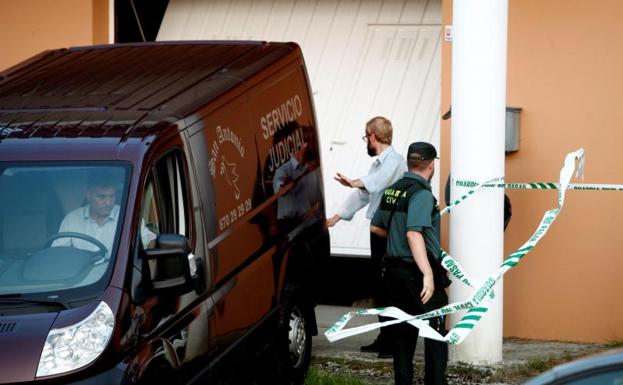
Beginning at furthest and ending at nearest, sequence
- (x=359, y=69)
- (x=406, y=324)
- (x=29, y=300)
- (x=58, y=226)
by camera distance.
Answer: (x=359, y=69) → (x=406, y=324) → (x=58, y=226) → (x=29, y=300)

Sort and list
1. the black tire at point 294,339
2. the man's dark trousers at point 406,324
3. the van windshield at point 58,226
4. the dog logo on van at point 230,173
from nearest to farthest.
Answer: the van windshield at point 58,226
the dog logo on van at point 230,173
the man's dark trousers at point 406,324
the black tire at point 294,339

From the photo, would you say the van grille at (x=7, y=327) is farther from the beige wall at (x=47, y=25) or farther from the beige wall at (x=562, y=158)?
the beige wall at (x=47, y=25)

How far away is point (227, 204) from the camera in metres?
7.49

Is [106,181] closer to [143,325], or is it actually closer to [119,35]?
[143,325]

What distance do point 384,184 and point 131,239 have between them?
3.50 meters

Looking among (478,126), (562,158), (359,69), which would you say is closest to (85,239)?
(478,126)

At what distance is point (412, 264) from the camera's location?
8.04m

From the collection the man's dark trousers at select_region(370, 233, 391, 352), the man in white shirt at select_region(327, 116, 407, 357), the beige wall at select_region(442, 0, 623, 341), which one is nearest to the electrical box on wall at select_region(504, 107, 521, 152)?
the beige wall at select_region(442, 0, 623, 341)

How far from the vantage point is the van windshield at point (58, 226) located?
6312 mm

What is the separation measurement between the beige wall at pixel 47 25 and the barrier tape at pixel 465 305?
476 centimetres

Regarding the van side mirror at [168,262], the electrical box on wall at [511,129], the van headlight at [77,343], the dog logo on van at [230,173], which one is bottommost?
the van headlight at [77,343]

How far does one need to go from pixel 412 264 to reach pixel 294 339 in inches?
45.4

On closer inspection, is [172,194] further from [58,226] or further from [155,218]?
[58,226]

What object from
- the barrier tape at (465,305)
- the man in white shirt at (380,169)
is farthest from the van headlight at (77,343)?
the man in white shirt at (380,169)
